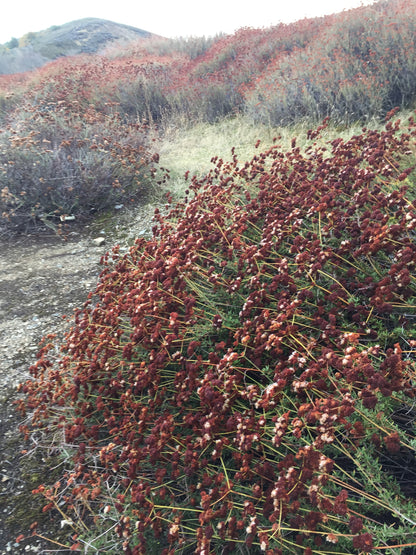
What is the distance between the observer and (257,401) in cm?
180

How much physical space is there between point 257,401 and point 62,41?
3011 cm

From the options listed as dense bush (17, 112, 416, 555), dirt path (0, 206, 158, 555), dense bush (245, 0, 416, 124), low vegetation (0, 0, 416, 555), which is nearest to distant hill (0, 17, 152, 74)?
dense bush (245, 0, 416, 124)

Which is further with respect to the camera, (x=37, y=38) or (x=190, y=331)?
(x=37, y=38)

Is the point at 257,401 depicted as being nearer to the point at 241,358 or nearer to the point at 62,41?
the point at 241,358

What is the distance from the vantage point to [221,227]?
293 cm

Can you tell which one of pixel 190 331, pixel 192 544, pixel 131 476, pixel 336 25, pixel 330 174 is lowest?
pixel 192 544

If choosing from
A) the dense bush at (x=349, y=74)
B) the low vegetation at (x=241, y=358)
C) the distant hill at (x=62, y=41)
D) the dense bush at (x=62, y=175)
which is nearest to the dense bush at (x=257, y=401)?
the low vegetation at (x=241, y=358)

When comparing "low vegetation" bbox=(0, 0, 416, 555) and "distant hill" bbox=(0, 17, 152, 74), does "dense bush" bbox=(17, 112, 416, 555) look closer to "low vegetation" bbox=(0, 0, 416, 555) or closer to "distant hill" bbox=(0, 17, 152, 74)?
"low vegetation" bbox=(0, 0, 416, 555)

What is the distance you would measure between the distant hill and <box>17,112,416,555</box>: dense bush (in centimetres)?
2147

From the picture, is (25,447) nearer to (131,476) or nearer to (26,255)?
(131,476)

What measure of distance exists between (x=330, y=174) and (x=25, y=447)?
2947mm

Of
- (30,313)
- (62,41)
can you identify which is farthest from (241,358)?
(62,41)

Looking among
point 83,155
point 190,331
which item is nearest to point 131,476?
point 190,331

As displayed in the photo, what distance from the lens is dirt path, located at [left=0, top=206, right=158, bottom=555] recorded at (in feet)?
6.64
